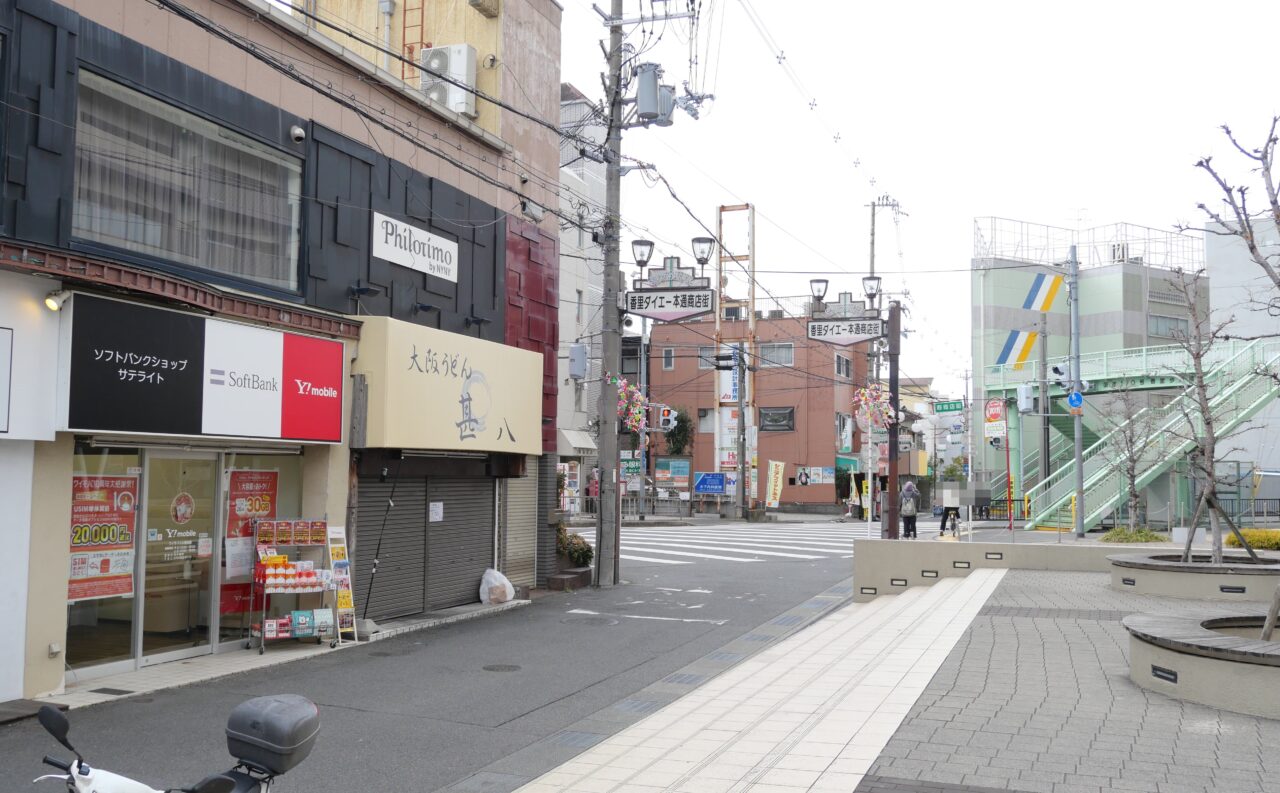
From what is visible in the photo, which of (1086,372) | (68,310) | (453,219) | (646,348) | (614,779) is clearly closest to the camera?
(614,779)

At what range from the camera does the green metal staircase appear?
29406 mm

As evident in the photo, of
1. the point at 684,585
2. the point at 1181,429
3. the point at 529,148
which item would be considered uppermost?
the point at 529,148

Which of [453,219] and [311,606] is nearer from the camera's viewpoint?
[311,606]

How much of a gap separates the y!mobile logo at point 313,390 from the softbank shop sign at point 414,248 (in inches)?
84.8

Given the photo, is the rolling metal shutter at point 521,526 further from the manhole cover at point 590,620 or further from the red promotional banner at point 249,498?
the red promotional banner at point 249,498

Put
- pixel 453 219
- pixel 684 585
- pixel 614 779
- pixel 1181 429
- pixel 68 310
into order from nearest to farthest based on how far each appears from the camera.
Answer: pixel 614 779 → pixel 68 310 → pixel 453 219 → pixel 684 585 → pixel 1181 429

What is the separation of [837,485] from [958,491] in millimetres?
30360

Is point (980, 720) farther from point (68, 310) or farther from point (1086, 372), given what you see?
point (1086, 372)

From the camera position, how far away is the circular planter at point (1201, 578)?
13.8 meters

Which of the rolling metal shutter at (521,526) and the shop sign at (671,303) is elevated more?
the shop sign at (671,303)

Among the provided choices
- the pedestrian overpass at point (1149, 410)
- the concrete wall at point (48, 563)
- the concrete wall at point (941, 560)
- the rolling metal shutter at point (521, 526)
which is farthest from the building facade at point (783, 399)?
the concrete wall at point (48, 563)

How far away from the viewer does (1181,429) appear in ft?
101

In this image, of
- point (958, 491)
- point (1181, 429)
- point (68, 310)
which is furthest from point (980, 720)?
point (1181, 429)

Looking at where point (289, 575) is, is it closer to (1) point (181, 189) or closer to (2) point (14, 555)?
(2) point (14, 555)
